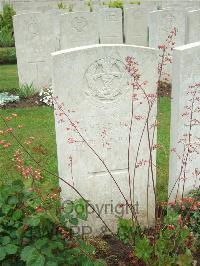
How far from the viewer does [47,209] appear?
2852mm

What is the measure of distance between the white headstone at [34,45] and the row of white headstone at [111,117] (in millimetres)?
5228

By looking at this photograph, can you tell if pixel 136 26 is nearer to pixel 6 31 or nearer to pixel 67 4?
pixel 6 31

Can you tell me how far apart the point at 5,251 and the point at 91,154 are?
1187 millimetres

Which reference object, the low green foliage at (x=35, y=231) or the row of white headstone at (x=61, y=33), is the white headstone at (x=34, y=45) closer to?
the row of white headstone at (x=61, y=33)

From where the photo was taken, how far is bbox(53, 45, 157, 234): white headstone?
3250 millimetres

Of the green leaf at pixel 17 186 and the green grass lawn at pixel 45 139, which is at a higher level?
the green leaf at pixel 17 186

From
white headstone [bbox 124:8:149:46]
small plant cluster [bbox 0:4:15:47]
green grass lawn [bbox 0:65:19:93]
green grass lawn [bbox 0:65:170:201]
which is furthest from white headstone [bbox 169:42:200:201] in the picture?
small plant cluster [bbox 0:4:15:47]

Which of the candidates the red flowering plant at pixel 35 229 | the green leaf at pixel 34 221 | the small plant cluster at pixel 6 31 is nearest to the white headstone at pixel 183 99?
the red flowering plant at pixel 35 229

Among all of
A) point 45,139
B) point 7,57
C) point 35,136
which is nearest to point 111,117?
point 45,139

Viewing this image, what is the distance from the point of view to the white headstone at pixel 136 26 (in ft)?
36.1

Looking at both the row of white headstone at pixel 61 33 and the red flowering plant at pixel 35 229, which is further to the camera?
the row of white headstone at pixel 61 33

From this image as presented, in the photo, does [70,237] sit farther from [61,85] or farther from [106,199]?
[61,85]

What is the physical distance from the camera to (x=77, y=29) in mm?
8664

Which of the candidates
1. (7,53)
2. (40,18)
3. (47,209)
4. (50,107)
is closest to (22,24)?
(40,18)
